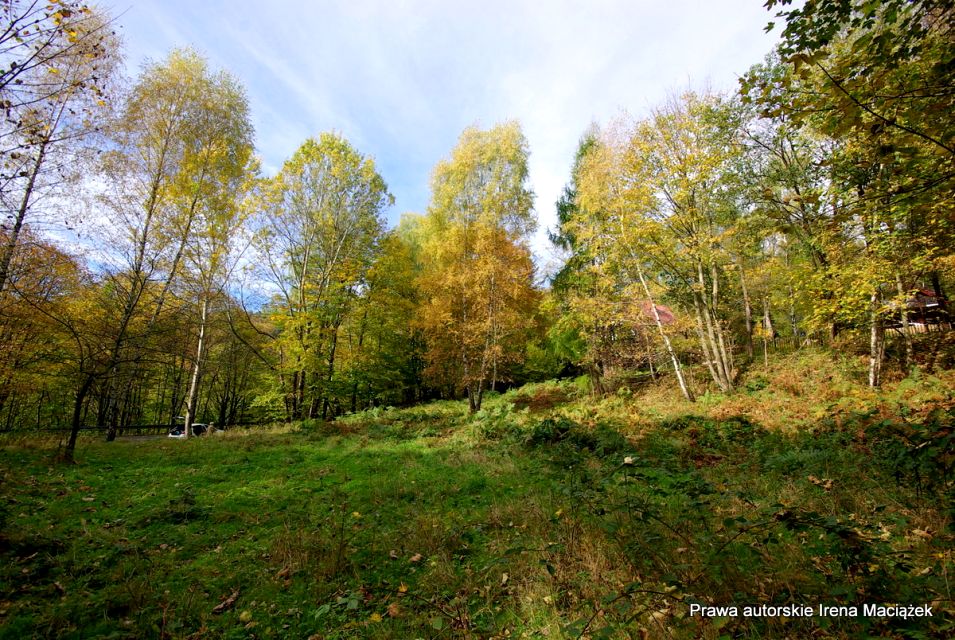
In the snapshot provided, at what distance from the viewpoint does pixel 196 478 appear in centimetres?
759

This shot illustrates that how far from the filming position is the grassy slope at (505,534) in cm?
277

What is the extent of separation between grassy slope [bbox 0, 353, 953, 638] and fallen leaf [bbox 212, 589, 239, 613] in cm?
4

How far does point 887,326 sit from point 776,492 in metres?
8.66

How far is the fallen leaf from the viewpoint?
3398mm

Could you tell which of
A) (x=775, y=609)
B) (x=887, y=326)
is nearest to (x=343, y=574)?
(x=775, y=609)

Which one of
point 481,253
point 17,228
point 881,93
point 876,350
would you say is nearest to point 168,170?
point 17,228

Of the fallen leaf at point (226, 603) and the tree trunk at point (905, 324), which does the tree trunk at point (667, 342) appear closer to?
the tree trunk at point (905, 324)

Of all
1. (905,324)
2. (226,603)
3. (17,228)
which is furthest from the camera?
(905,324)

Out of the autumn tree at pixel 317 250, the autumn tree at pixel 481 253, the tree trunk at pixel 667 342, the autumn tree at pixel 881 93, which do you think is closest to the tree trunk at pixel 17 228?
the autumn tree at pixel 317 250

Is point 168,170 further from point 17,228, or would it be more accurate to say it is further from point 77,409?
point 77,409

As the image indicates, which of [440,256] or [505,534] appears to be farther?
[440,256]

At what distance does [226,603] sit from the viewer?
3477 mm

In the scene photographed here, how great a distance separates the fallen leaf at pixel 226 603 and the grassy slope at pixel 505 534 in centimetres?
4

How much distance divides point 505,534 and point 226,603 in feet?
9.68
